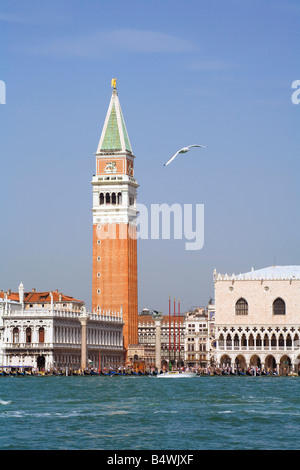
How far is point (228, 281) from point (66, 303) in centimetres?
2467

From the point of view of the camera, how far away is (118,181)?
142000 mm

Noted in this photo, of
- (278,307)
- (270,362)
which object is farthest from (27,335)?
(278,307)

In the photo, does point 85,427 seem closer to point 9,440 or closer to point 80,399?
point 9,440

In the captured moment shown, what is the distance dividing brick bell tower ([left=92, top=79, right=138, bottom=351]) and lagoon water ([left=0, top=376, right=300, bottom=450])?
255ft

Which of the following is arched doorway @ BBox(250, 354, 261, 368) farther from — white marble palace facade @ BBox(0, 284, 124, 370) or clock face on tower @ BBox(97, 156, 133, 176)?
clock face on tower @ BBox(97, 156, 133, 176)

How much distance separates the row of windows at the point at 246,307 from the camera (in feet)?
390

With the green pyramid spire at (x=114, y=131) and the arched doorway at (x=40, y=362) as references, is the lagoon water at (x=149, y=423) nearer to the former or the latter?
the arched doorway at (x=40, y=362)

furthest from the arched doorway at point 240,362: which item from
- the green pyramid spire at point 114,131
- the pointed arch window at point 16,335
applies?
the green pyramid spire at point 114,131

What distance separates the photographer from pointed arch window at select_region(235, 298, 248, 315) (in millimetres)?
119500

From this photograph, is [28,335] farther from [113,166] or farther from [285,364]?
[113,166]

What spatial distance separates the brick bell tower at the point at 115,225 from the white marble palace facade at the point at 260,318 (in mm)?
20548

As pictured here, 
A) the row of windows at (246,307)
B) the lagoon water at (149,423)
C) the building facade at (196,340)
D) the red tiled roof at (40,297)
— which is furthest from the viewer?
the building facade at (196,340)

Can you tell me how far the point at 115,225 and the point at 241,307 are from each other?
26.5 m
